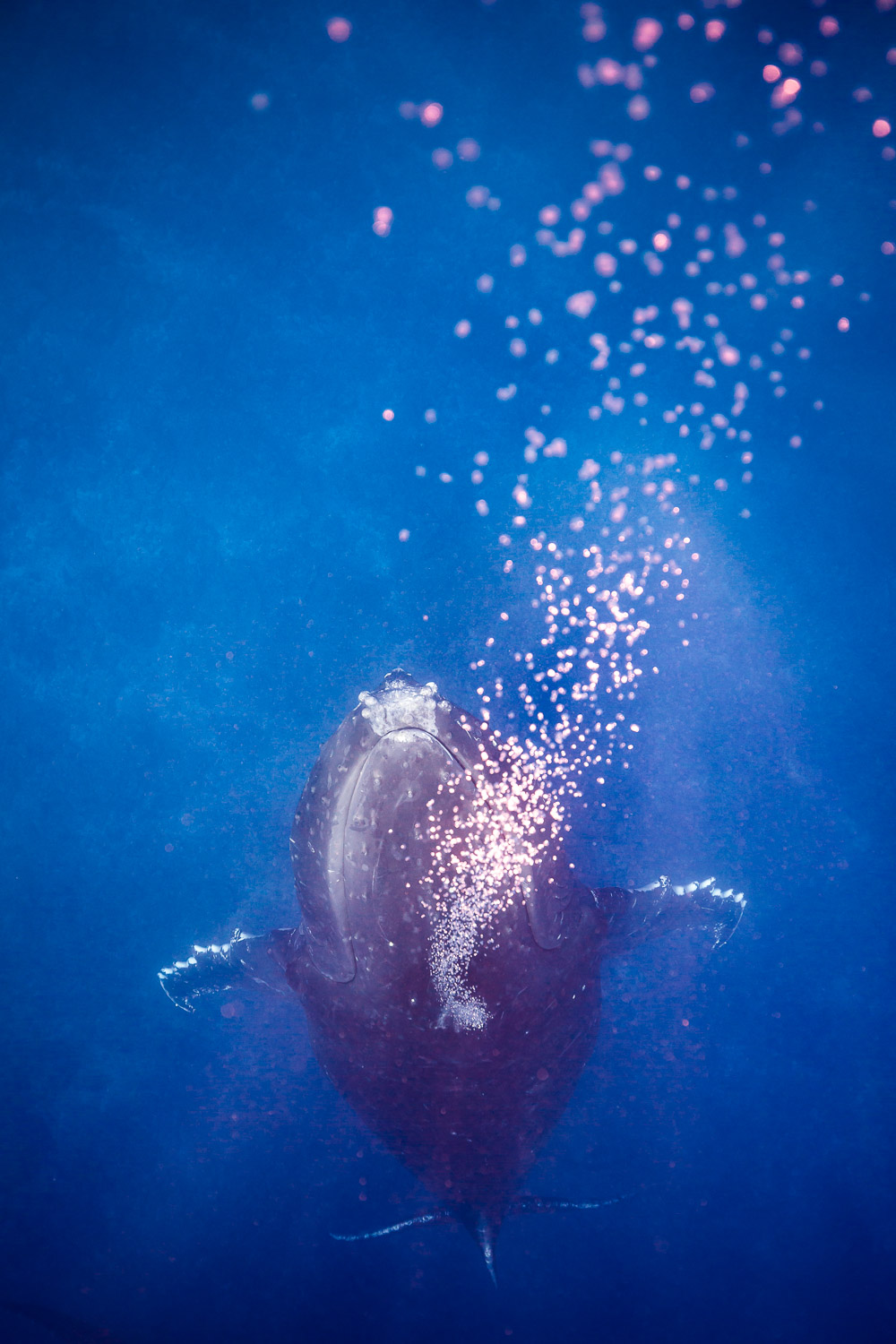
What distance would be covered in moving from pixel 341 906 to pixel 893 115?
6.00m

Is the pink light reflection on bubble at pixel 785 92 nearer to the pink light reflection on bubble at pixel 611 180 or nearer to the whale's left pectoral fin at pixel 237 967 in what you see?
the pink light reflection on bubble at pixel 611 180

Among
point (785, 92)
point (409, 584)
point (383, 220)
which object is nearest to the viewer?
point (785, 92)

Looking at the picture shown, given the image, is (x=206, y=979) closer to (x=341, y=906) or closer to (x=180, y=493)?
(x=341, y=906)

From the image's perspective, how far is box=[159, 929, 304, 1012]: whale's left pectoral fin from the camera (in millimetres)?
3812

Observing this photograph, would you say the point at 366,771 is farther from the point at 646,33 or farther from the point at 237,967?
the point at 646,33

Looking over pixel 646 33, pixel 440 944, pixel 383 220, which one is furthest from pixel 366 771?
pixel 646 33

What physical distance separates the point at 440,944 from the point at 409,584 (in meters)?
2.62

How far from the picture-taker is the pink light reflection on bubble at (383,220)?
3.86 meters

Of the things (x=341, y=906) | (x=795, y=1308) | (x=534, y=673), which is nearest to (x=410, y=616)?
(x=534, y=673)

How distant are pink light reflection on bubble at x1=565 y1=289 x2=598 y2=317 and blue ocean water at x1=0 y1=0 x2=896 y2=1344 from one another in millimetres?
50

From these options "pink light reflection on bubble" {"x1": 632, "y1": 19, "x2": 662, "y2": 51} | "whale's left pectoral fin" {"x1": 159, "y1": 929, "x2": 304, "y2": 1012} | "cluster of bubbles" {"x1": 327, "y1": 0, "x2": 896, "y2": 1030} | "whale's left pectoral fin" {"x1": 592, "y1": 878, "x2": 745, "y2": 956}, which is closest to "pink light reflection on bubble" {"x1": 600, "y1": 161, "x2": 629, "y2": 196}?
"cluster of bubbles" {"x1": 327, "y1": 0, "x2": 896, "y2": 1030}

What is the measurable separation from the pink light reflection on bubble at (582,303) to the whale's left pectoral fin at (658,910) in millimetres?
4031

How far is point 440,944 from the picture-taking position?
2893mm

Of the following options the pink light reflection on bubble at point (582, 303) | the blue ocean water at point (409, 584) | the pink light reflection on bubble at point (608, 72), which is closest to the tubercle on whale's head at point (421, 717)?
the blue ocean water at point (409, 584)
